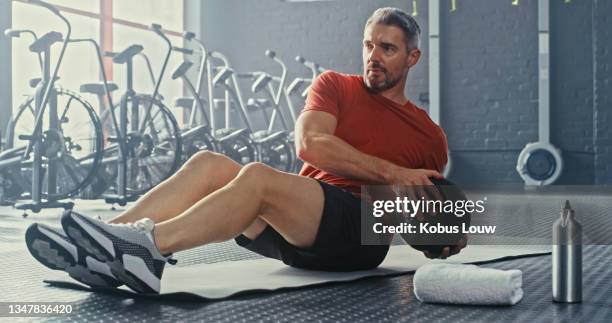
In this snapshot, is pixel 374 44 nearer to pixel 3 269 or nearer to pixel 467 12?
pixel 3 269

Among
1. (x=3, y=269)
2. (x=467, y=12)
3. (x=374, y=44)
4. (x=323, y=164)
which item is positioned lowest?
(x=3, y=269)

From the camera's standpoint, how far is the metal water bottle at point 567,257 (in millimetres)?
1759

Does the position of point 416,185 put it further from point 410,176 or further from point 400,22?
point 400,22

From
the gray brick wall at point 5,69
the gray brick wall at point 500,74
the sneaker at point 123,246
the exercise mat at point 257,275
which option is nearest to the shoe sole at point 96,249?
the sneaker at point 123,246

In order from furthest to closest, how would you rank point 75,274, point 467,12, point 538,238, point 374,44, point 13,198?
point 467,12 → point 13,198 → point 538,238 → point 374,44 → point 75,274

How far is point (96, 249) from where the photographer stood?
1.66m

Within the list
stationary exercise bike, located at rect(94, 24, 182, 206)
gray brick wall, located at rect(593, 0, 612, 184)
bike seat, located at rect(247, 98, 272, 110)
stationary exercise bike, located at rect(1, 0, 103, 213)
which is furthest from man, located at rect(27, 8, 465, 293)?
gray brick wall, located at rect(593, 0, 612, 184)

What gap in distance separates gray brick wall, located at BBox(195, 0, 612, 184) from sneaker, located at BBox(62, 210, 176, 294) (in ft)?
21.7

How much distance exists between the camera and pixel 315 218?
201 centimetres

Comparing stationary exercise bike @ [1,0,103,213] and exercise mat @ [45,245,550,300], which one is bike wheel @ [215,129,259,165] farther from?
exercise mat @ [45,245,550,300]

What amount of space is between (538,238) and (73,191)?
2617 millimetres

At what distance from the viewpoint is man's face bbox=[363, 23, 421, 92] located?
86.2 inches

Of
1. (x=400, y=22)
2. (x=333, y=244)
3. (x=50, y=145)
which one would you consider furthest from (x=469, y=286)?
(x=50, y=145)

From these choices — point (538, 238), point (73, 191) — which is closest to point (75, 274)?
point (538, 238)
